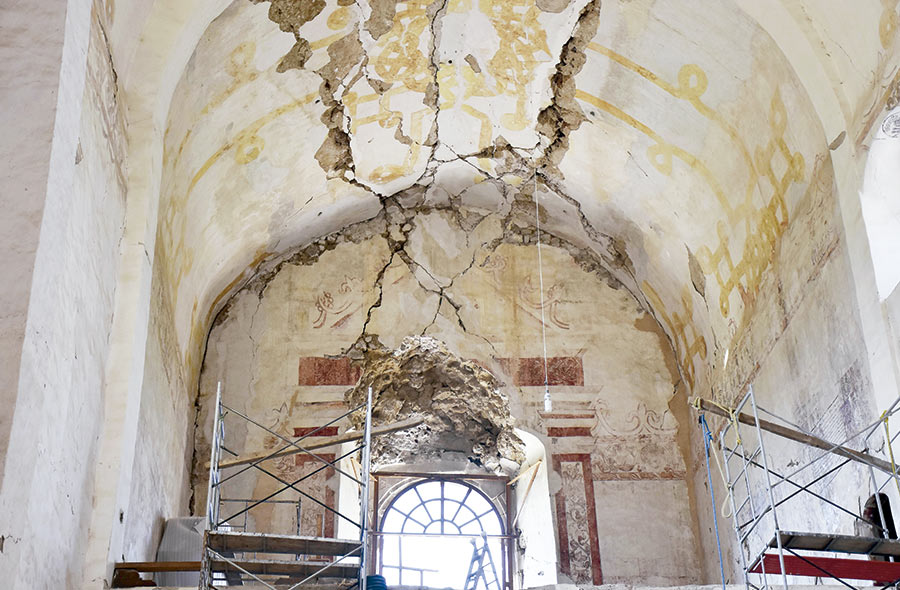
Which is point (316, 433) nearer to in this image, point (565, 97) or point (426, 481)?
point (426, 481)

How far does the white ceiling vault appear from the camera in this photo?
24.5 ft

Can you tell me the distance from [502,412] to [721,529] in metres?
2.25

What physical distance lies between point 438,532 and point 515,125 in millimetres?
4077

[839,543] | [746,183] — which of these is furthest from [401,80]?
[839,543]

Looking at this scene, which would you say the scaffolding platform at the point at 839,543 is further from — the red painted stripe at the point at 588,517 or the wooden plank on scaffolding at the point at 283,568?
the red painted stripe at the point at 588,517

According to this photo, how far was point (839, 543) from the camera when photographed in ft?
19.9

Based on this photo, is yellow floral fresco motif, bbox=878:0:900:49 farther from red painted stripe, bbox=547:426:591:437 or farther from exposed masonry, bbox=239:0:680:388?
red painted stripe, bbox=547:426:591:437

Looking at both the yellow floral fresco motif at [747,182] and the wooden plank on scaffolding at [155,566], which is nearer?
the wooden plank on scaffolding at [155,566]

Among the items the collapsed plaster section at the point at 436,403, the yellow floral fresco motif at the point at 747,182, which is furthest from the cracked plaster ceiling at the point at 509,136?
the collapsed plaster section at the point at 436,403

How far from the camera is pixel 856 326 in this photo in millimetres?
6855

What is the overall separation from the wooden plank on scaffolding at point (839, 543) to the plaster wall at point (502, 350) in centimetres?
381

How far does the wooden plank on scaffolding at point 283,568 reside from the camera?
671cm

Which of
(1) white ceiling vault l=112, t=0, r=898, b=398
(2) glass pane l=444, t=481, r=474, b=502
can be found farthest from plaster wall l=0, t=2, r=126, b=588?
(2) glass pane l=444, t=481, r=474, b=502

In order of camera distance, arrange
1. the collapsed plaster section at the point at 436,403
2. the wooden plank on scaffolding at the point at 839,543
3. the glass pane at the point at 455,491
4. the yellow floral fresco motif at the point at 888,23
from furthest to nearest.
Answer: the glass pane at the point at 455,491, the collapsed plaster section at the point at 436,403, the yellow floral fresco motif at the point at 888,23, the wooden plank on scaffolding at the point at 839,543
